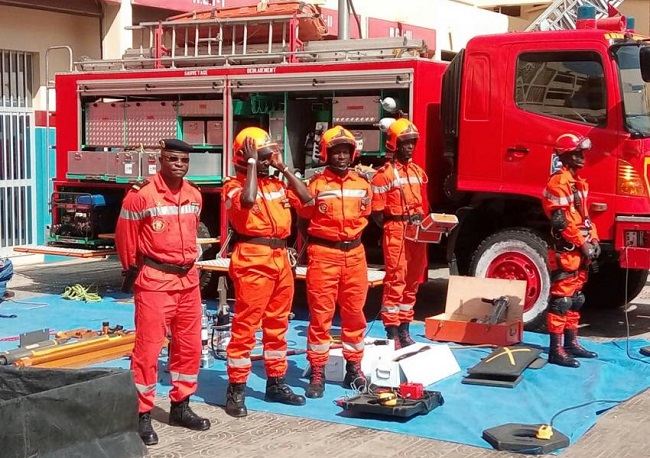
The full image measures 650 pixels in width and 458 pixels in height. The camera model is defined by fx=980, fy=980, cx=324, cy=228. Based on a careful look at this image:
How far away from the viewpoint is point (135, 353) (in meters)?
5.71

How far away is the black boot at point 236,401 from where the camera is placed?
20.6 feet

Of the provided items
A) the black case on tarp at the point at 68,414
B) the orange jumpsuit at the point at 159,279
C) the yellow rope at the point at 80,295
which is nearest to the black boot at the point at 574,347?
the orange jumpsuit at the point at 159,279

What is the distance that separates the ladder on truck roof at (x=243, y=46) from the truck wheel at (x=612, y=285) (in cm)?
291

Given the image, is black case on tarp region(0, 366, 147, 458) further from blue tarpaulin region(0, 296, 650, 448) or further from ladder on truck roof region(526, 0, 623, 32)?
ladder on truck roof region(526, 0, 623, 32)

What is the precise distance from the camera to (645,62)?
320 inches

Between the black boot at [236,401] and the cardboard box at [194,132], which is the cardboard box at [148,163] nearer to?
the cardboard box at [194,132]

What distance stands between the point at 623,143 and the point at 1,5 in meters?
8.92

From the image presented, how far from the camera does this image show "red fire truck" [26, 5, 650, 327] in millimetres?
8570

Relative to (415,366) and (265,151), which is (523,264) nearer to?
(415,366)

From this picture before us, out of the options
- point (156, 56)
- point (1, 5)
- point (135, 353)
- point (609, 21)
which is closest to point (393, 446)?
point (135, 353)

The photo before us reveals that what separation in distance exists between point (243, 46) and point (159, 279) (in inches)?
206

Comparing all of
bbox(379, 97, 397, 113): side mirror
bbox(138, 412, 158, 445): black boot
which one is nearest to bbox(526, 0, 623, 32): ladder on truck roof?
bbox(379, 97, 397, 113): side mirror

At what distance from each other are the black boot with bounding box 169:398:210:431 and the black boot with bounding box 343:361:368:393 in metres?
1.27

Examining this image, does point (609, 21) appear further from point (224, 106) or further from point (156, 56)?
point (156, 56)
